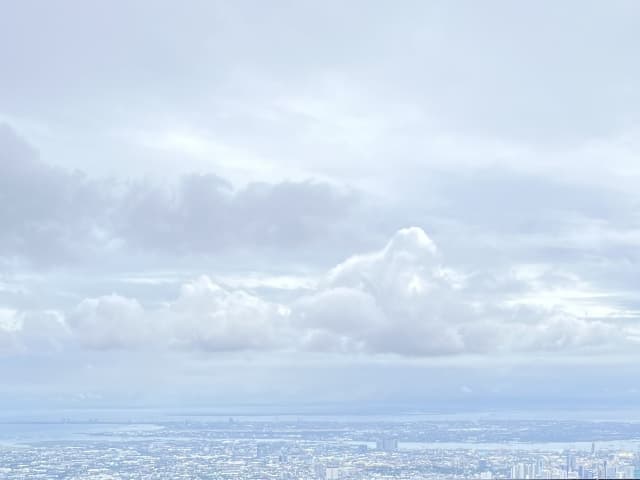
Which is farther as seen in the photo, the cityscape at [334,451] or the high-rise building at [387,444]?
the high-rise building at [387,444]

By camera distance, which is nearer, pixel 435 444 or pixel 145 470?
pixel 145 470

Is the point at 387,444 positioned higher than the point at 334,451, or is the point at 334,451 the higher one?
the point at 387,444

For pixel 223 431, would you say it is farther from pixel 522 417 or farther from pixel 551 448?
pixel 551 448

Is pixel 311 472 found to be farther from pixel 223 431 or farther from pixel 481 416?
pixel 481 416

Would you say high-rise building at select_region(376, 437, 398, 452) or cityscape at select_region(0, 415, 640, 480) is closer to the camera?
cityscape at select_region(0, 415, 640, 480)

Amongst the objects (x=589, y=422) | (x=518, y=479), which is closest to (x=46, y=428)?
(x=589, y=422)

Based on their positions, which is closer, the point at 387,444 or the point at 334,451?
the point at 334,451

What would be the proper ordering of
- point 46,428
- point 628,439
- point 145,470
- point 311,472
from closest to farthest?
point 311,472 < point 145,470 < point 628,439 < point 46,428

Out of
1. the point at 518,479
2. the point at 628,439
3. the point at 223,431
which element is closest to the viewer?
the point at 518,479
